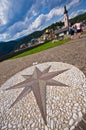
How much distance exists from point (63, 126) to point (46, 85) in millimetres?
1909

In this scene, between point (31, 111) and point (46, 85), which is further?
point (46, 85)

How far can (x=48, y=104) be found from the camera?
12.6 ft

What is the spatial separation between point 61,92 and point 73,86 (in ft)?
1.46

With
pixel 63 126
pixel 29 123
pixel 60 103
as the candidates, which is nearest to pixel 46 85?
pixel 60 103

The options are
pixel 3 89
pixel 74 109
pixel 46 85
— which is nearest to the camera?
pixel 74 109

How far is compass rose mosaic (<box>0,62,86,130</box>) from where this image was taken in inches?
129

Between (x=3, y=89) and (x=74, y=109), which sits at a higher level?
(x=74, y=109)

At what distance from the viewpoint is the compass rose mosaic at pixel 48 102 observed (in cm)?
329

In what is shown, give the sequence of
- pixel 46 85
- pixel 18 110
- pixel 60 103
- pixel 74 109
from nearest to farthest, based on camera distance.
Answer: pixel 74 109, pixel 60 103, pixel 18 110, pixel 46 85

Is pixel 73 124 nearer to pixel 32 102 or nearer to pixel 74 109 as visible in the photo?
pixel 74 109

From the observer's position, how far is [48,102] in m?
3.94

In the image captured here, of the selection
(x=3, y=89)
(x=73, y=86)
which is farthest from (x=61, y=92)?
(x=3, y=89)

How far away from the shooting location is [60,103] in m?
3.74

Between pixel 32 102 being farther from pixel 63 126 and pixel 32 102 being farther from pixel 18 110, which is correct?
pixel 63 126
